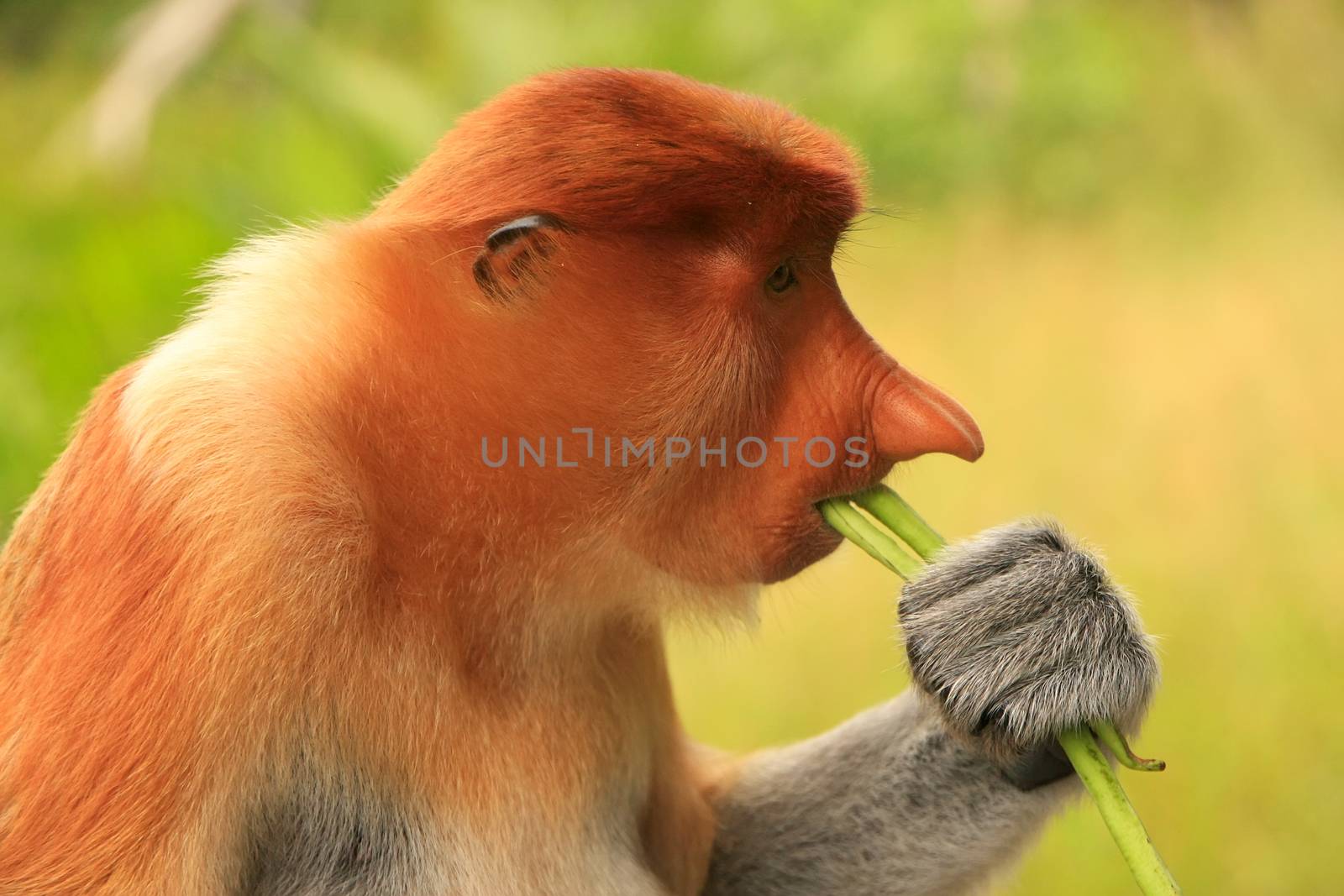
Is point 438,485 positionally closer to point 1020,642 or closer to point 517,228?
point 517,228

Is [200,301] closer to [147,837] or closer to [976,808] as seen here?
[147,837]

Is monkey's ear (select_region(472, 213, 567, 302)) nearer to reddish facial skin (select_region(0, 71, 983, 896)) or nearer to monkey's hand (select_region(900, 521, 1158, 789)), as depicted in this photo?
reddish facial skin (select_region(0, 71, 983, 896))

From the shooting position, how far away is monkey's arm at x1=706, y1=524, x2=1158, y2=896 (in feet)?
4.41

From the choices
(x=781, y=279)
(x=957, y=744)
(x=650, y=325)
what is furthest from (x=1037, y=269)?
(x=650, y=325)

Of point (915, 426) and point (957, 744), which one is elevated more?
point (915, 426)

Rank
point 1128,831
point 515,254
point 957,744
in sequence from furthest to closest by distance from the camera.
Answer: point 957,744
point 515,254
point 1128,831

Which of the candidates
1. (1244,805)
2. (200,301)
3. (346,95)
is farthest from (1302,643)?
(346,95)

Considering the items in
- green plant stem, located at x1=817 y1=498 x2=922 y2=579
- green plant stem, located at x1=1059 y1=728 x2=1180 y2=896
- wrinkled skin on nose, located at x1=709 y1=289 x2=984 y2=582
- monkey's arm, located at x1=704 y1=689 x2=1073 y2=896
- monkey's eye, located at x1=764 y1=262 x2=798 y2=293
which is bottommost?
monkey's arm, located at x1=704 y1=689 x2=1073 y2=896

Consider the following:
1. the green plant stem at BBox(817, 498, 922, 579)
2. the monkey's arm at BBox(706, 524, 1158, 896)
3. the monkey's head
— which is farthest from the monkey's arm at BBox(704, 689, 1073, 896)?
the monkey's head

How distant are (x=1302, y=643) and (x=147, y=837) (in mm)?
Result: 2708

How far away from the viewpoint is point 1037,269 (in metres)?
3.79

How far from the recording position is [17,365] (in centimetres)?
376

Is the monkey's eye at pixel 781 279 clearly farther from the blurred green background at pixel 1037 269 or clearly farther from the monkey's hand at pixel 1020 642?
the blurred green background at pixel 1037 269

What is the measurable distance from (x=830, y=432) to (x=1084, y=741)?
0.41 m
